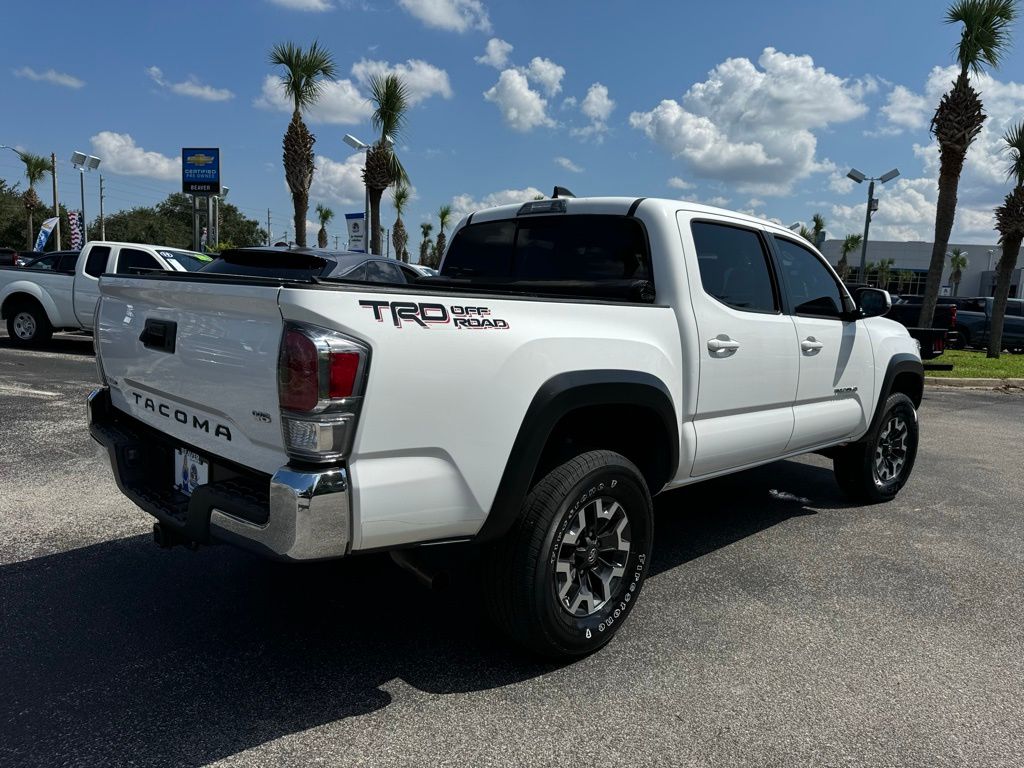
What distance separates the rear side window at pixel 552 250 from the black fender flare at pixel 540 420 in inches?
32.7

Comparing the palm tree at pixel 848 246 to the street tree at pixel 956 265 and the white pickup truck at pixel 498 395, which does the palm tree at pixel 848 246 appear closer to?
the street tree at pixel 956 265

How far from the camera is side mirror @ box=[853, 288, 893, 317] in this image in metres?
4.78

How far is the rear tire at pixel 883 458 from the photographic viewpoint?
5.23 m

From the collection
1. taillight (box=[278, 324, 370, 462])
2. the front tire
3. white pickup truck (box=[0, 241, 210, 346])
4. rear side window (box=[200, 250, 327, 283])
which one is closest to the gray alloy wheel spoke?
the front tire

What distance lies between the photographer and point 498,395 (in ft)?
8.37

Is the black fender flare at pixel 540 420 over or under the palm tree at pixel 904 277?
under

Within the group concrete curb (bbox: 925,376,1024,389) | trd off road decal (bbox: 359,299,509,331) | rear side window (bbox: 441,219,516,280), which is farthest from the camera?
concrete curb (bbox: 925,376,1024,389)

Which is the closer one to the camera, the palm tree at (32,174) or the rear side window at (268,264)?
the rear side window at (268,264)

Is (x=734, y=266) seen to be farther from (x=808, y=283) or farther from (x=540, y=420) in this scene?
(x=540, y=420)

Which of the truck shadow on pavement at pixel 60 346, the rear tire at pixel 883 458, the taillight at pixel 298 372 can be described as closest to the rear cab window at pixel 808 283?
the rear tire at pixel 883 458

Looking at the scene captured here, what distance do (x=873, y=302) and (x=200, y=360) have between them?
4131 mm

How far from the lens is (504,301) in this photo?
8.63 feet

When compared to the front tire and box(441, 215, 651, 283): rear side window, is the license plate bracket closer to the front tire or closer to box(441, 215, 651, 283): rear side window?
the front tire

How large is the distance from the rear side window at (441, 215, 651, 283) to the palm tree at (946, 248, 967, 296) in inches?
3099
